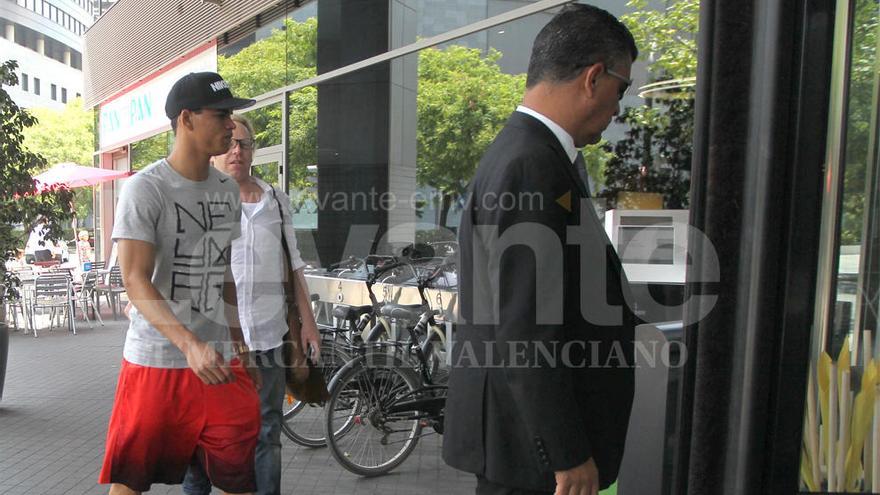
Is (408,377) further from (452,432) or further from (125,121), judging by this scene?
(125,121)

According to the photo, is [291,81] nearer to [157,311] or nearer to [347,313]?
[347,313]

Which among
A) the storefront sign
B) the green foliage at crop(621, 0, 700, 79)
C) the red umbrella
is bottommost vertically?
the red umbrella

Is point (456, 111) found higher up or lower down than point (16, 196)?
higher up

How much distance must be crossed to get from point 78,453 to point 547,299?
4746 millimetres

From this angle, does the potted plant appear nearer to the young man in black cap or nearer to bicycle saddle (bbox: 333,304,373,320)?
bicycle saddle (bbox: 333,304,373,320)

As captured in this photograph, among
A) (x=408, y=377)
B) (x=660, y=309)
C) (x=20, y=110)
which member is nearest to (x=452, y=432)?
(x=660, y=309)

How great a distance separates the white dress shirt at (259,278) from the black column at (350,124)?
425 cm

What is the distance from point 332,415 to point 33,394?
158 inches

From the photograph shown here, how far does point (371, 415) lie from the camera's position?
187 inches

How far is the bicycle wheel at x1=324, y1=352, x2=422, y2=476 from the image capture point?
472 centimetres

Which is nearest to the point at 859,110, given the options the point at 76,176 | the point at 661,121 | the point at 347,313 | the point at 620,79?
the point at 620,79

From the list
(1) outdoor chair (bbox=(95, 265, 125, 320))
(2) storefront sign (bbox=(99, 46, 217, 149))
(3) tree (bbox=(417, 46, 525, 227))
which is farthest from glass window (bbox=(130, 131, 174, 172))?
(3) tree (bbox=(417, 46, 525, 227))

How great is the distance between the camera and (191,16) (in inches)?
472

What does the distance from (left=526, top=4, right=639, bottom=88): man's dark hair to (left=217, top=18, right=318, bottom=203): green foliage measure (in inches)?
281
